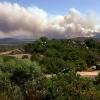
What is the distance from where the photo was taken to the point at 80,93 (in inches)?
657

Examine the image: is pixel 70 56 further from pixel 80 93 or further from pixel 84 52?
pixel 80 93

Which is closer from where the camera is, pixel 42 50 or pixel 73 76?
pixel 73 76

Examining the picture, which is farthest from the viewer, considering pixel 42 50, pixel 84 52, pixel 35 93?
pixel 42 50

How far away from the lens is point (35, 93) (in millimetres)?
17375

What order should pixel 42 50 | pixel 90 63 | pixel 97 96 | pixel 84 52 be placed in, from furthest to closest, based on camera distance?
1. pixel 42 50
2. pixel 84 52
3. pixel 90 63
4. pixel 97 96

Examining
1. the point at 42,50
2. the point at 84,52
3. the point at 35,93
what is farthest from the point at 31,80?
the point at 42,50

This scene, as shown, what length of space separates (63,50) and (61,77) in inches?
1254

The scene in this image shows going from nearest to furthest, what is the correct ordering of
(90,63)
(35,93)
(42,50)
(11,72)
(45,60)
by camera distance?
(35,93), (11,72), (45,60), (90,63), (42,50)

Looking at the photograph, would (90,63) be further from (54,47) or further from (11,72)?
(11,72)

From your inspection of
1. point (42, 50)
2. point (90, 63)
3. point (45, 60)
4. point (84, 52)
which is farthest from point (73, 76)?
point (42, 50)

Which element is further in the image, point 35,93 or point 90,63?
point 90,63

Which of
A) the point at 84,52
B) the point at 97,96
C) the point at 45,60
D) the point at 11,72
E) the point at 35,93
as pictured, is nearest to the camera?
the point at 97,96

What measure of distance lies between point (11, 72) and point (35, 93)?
15.0ft

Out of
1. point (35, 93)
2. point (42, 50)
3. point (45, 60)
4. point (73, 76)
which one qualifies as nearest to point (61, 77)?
point (73, 76)
